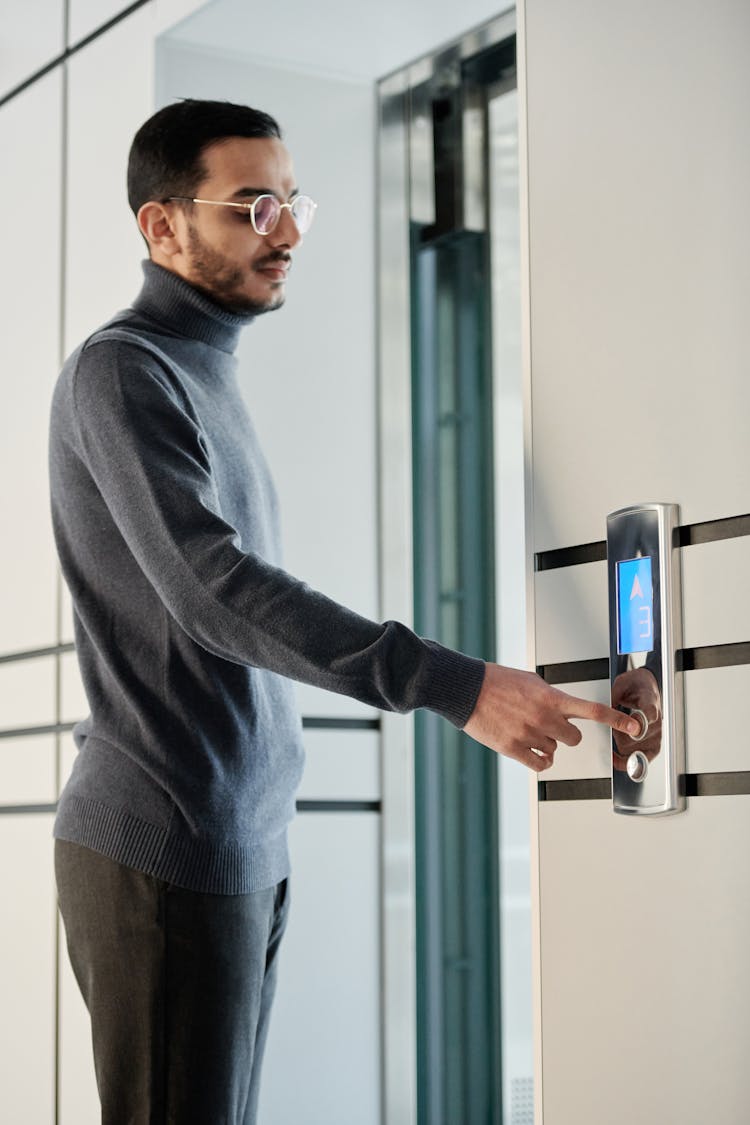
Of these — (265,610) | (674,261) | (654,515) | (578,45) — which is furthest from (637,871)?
(578,45)

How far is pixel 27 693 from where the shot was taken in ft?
9.56

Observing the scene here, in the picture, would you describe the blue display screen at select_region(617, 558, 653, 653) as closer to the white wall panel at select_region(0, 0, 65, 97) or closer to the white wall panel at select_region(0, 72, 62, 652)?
the white wall panel at select_region(0, 72, 62, 652)

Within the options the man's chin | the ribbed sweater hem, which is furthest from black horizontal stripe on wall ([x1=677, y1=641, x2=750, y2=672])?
the man's chin

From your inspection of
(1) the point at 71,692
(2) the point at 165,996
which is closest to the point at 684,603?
(2) the point at 165,996

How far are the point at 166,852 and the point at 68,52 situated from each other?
1839 millimetres

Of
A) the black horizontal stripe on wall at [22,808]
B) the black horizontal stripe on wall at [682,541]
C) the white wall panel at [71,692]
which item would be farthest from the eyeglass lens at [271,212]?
the black horizontal stripe on wall at [22,808]

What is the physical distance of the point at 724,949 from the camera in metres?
1.47

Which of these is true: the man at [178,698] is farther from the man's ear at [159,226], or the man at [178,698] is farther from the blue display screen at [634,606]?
the blue display screen at [634,606]

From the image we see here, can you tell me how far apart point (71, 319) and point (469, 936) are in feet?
4.44

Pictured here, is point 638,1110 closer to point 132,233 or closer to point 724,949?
point 724,949

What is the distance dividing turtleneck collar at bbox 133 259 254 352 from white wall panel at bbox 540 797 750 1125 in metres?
0.76

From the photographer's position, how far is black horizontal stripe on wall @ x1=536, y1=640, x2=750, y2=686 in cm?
148

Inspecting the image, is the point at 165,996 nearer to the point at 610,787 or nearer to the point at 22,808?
the point at 610,787

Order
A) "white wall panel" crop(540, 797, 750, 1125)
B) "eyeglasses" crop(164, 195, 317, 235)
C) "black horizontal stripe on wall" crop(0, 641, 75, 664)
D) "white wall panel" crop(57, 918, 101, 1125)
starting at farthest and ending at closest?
"black horizontal stripe on wall" crop(0, 641, 75, 664), "white wall panel" crop(57, 918, 101, 1125), "eyeglasses" crop(164, 195, 317, 235), "white wall panel" crop(540, 797, 750, 1125)
